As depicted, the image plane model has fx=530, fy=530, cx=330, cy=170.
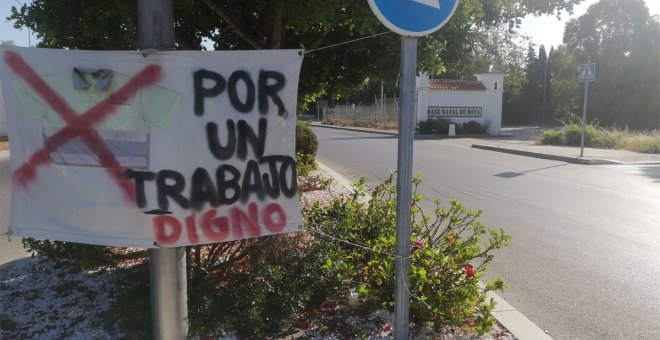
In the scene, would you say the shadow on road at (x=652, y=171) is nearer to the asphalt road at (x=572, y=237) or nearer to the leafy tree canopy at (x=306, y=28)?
the asphalt road at (x=572, y=237)

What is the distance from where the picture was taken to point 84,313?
12.0ft

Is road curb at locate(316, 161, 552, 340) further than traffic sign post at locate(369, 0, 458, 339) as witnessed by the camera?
Yes

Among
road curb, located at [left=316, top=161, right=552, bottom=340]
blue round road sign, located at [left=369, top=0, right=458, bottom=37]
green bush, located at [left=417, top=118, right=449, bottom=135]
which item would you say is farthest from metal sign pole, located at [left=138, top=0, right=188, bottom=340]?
green bush, located at [left=417, top=118, right=449, bottom=135]

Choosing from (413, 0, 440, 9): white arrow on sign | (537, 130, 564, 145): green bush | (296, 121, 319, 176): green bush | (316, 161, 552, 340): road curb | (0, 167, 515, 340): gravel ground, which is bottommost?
(316, 161, 552, 340): road curb

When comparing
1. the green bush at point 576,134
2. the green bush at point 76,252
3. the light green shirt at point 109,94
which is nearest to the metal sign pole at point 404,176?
the light green shirt at point 109,94

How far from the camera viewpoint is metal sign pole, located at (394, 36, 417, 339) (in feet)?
8.26

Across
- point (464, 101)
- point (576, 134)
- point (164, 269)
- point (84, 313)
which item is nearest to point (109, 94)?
point (164, 269)

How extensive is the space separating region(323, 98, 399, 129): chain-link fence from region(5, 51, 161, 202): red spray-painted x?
102ft

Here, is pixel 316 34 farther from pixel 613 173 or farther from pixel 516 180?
pixel 613 173

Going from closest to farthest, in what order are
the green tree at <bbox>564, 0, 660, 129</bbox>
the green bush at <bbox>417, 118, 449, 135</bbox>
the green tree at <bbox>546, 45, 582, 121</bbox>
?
the green bush at <bbox>417, 118, 449, 135</bbox> → the green tree at <bbox>564, 0, 660, 129</bbox> → the green tree at <bbox>546, 45, 582, 121</bbox>

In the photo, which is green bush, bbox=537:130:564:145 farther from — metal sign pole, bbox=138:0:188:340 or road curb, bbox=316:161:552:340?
metal sign pole, bbox=138:0:188:340

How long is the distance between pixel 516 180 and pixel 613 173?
132 inches

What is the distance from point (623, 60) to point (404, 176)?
171 feet

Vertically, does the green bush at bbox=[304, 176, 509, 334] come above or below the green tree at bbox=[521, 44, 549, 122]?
below
